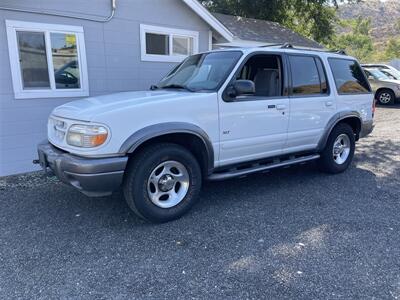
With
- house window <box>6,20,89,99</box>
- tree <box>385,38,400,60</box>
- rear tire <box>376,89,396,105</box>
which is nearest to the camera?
house window <box>6,20,89,99</box>

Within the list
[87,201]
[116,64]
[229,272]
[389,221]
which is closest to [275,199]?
[389,221]

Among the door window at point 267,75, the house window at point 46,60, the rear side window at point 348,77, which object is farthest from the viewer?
the house window at point 46,60

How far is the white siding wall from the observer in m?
6.23

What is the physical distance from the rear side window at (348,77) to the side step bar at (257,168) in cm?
130

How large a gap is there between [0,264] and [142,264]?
→ 1378 millimetres

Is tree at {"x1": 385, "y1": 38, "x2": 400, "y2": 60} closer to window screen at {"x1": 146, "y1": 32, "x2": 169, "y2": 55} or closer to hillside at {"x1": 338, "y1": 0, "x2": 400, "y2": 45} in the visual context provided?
hillside at {"x1": 338, "y1": 0, "x2": 400, "y2": 45}

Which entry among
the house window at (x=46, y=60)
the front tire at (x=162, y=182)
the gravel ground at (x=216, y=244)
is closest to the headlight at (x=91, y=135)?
the front tire at (x=162, y=182)

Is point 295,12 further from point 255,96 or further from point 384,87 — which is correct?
point 255,96

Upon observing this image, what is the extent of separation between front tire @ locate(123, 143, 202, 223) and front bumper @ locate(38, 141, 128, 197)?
0.21 m

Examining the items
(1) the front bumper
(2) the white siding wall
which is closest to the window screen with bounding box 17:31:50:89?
(2) the white siding wall

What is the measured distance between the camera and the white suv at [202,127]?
3.75 meters

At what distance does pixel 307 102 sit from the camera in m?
5.37

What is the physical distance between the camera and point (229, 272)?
3.24 metres

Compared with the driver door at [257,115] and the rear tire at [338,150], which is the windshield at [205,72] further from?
the rear tire at [338,150]
